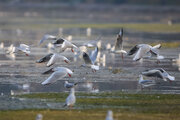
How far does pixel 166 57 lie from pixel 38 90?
13472 mm

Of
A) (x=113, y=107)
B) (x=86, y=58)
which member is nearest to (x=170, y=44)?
(x=86, y=58)

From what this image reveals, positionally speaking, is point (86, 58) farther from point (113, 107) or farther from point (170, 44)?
point (170, 44)

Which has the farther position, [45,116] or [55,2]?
[55,2]

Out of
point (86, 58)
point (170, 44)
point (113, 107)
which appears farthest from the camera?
point (170, 44)

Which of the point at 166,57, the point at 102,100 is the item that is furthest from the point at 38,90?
the point at 166,57

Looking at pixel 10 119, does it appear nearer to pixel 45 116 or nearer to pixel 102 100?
pixel 45 116

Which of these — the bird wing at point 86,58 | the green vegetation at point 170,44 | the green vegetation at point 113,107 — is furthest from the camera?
the green vegetation at point 170,44

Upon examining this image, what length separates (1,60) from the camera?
2766cm

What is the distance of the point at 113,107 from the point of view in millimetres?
15336

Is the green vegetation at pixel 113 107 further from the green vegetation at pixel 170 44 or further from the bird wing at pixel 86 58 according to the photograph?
the green vegetation at pixel 170 44

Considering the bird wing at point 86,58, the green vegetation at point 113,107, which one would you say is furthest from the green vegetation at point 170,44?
the green vegetation at point 113,107

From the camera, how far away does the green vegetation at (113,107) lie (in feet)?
45.8

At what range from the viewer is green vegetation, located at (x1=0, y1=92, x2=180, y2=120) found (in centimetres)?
1395

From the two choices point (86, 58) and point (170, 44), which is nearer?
point (86, 58)
